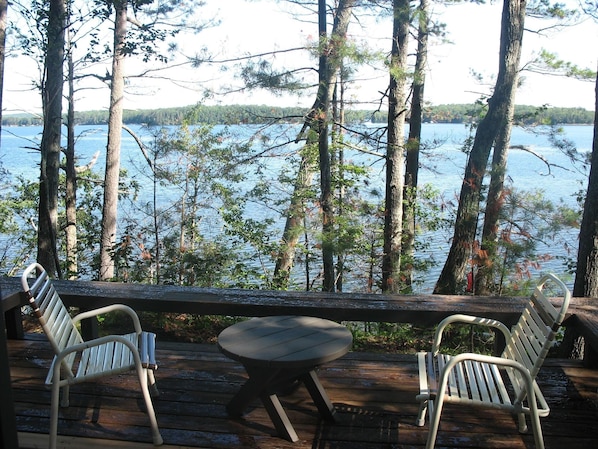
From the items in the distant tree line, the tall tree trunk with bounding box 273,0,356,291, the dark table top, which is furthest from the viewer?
the distant tree line

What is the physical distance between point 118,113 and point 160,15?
6.31ft

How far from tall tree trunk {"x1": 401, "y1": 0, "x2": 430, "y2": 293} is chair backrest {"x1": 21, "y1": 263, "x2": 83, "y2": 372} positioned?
6219 millimetres

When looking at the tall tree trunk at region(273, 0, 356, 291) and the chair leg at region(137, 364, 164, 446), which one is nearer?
the chair leg at region(137, 364, 164, 446)

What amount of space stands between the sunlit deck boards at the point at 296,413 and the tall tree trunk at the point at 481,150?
11.8 ft

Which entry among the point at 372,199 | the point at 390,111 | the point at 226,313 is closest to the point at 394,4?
the point at 390,111

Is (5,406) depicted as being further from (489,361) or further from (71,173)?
(71,173)

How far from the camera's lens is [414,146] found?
8602mm

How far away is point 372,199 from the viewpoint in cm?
952

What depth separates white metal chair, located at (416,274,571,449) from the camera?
2240mm

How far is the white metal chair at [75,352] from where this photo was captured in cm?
238

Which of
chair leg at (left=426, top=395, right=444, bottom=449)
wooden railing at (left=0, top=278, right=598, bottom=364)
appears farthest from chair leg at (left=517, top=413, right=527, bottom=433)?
wooden railing at (left=0, top=278, right=598, bottom=364)

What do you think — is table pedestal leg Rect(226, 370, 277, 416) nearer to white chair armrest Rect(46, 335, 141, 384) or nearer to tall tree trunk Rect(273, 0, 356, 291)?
white chair armrest Rect(46, 335, 141, 384)

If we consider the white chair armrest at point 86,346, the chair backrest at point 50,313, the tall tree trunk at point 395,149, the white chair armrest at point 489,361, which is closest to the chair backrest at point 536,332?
the white chair armrest at point 489,361

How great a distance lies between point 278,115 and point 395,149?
207cm
